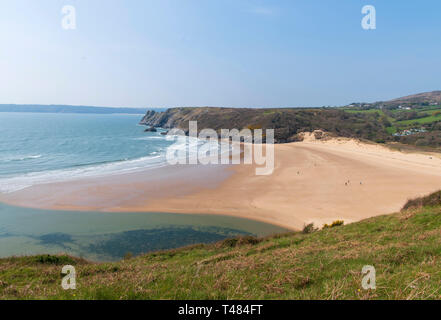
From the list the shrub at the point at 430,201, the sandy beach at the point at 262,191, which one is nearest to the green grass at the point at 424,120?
the sandy beach at the point at 262,191

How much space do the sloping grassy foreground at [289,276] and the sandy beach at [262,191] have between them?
30.3 feet

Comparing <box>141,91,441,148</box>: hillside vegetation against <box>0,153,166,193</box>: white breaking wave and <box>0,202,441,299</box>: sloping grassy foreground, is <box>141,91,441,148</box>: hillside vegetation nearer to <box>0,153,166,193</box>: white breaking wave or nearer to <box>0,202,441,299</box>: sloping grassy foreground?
<box>0,153,166,193</box>: white breaking wave

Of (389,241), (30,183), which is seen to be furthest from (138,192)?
(389,241)

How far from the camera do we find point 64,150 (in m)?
49.2

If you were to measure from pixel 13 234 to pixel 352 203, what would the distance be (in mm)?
25514

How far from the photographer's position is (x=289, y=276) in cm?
564

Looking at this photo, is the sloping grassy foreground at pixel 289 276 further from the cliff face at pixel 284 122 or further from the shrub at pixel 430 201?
the cliff face at pixel 284 122

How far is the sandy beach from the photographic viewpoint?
20.4 m

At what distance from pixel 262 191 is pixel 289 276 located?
20.1 metres

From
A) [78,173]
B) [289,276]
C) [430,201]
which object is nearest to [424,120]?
[430,201]
